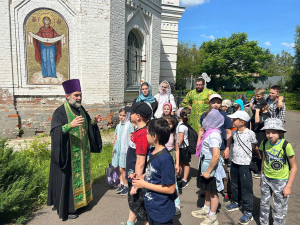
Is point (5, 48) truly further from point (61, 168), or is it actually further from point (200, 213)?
point (200, 213)

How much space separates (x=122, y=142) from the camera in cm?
438

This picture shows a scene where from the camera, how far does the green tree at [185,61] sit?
1101 inches

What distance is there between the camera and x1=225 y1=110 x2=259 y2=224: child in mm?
3520

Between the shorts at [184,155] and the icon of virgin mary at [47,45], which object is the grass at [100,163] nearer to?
the shorts at [184,155]

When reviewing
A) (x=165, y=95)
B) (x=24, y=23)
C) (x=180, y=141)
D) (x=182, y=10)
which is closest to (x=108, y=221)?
(x=180, y=141)

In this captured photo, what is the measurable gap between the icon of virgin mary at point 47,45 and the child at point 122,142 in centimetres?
506

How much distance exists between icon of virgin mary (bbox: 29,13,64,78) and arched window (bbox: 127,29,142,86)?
322cm

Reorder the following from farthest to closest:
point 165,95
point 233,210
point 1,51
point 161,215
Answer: point 1,51 < point 165,95 < point 233,210 < point 161,215

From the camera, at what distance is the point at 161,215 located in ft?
7.75

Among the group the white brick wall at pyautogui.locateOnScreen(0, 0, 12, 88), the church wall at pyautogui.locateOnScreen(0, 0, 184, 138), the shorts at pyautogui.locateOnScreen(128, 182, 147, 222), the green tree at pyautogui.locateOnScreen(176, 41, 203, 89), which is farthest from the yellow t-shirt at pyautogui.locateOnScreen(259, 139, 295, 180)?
the green tree at pyautogui.locateOnScreen(176, 41, 203, 89)

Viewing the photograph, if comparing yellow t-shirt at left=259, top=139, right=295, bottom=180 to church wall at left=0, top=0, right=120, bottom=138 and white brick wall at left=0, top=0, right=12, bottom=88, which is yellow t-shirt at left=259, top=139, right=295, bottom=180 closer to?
church wall at left=0, top=0, right=120, bottom=138

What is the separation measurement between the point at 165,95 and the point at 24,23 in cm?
576

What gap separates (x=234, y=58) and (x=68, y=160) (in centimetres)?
4355

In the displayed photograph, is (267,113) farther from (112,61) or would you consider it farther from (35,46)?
(35,46)
